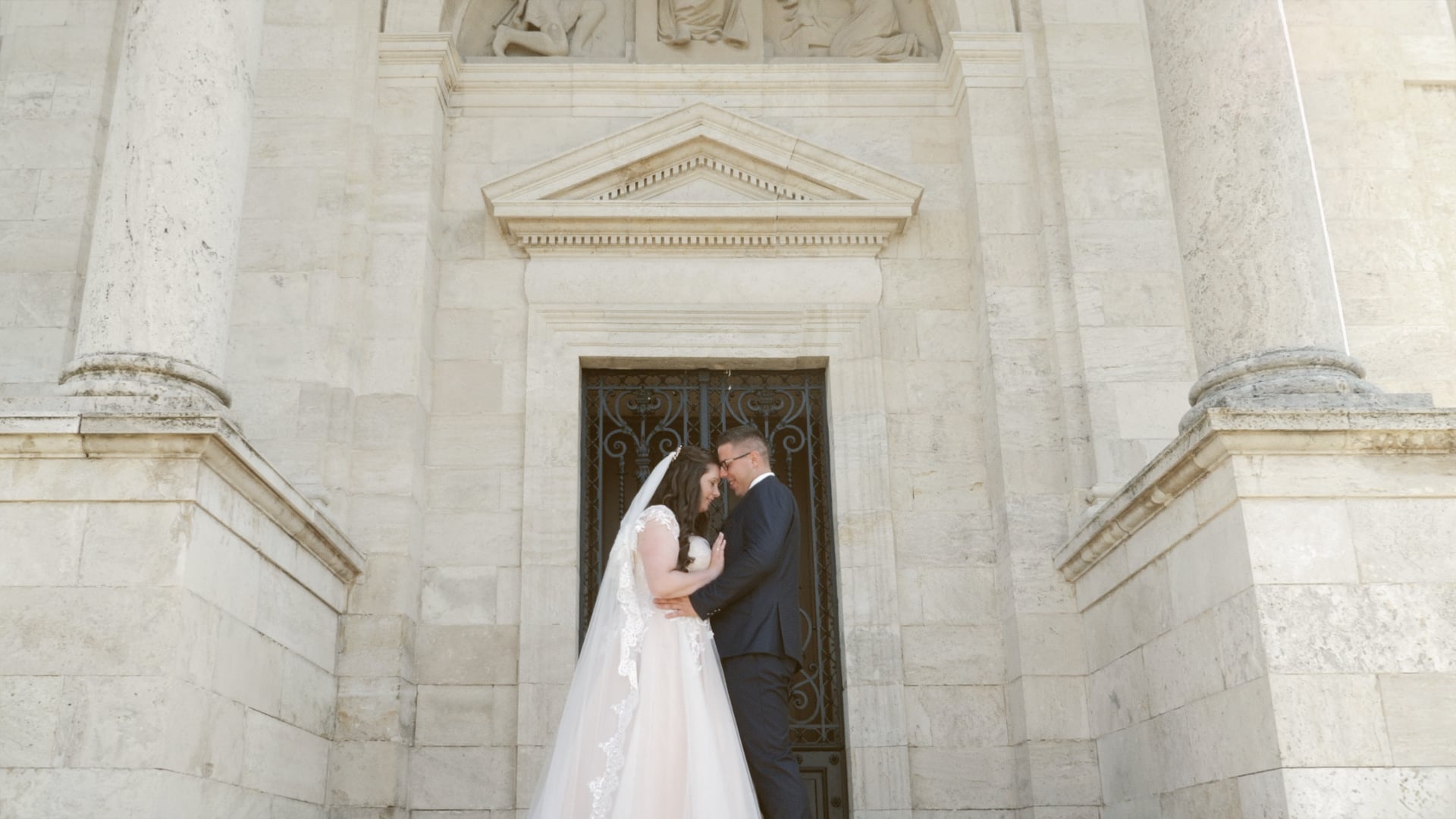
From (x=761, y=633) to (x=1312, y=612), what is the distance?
258cm

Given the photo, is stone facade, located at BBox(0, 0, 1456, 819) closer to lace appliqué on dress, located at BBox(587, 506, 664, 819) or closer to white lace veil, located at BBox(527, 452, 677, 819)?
white lace veil, located at BBox(527, 452, 677, 819)

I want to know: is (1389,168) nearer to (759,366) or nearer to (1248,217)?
(1248,217)

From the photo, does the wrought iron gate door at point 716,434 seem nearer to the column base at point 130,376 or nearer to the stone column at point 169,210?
the stone column at point 169,210

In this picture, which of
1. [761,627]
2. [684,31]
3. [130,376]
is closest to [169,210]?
[130,376]

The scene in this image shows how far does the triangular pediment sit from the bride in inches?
132

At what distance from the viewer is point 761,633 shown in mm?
6820

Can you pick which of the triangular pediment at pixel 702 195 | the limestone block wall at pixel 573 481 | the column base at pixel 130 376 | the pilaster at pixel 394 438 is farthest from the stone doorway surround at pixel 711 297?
the column base at pixel 130 376

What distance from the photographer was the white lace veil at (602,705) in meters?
6.46

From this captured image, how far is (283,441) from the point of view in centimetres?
899

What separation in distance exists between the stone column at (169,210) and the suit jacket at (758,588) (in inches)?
111

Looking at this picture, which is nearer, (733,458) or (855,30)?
(733,458)

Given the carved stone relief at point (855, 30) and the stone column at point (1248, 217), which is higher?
the carved stone relief at point (855, 30)

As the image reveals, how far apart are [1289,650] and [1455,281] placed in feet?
17.4

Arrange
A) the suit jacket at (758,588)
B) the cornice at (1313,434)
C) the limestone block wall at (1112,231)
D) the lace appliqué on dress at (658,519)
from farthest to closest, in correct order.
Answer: the limestone block wall at (1112,231), the lace appliqué on dress at (658,519), the suit jacket at (758,588), the cornice at (1313,434)
